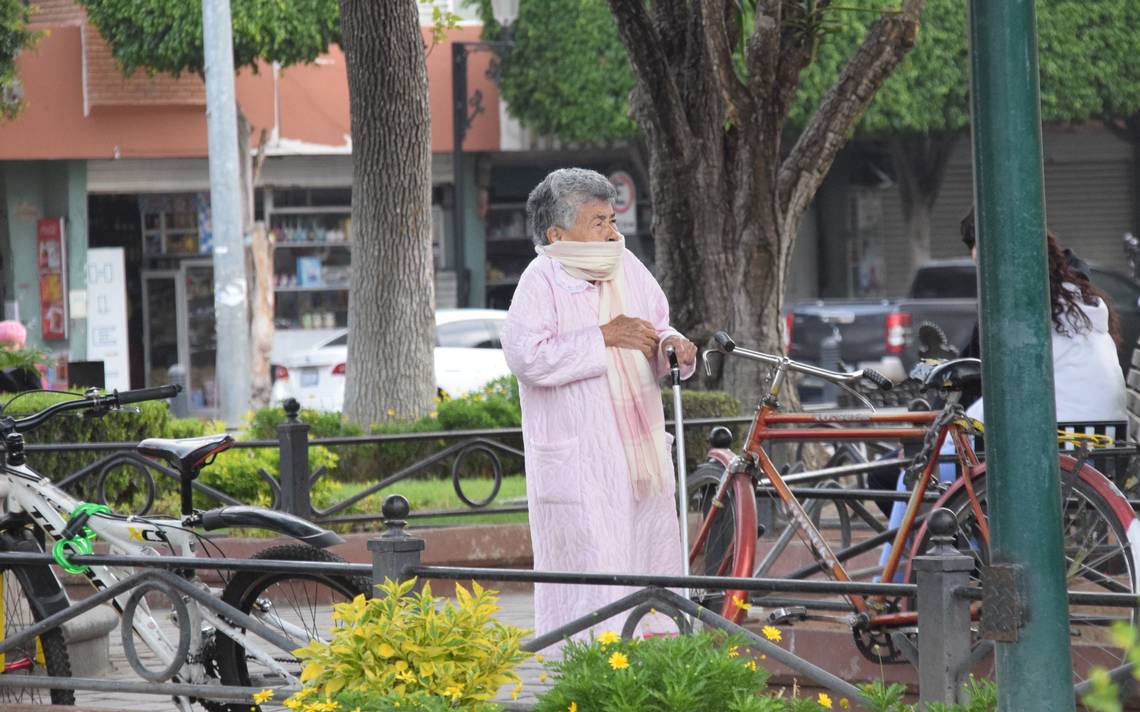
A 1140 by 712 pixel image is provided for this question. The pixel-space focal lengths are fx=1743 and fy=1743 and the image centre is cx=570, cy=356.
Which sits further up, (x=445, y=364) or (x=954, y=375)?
(x=954, y=375)

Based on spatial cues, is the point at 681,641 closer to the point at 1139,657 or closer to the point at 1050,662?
the point at 1050,662

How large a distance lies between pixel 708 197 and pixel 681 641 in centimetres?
834

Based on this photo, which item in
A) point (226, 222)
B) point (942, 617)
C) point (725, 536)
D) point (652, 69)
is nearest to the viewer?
point (942, 617)

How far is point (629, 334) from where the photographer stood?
18.0 ft

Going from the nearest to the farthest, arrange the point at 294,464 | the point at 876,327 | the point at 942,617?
1. the point at 942,617
2. the point at 294,464
3. the point at 876,327

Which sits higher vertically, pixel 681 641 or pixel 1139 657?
pixel 1139 657

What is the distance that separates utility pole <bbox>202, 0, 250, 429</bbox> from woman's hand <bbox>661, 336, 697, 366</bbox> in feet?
45.4

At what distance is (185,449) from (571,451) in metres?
1.29

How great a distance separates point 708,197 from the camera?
12094mm

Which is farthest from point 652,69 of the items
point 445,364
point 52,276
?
point 52,276

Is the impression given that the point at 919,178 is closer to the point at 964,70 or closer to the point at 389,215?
the point at 964,70

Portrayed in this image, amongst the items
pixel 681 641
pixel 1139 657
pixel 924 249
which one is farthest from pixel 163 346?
pixel 1139 657

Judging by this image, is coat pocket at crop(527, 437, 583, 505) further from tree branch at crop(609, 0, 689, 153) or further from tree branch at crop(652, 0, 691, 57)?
tree branch at crop(652, 0, 691, 57)

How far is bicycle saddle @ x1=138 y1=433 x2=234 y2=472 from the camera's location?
18.7ft
